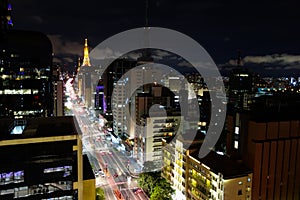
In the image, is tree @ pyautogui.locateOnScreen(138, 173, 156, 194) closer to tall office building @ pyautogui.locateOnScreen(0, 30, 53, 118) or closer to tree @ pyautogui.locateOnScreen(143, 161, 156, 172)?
tree @ pyautogui.locateOnScreen(143, 161, 156, 172)

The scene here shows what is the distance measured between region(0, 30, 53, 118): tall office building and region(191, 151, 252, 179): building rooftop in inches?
471

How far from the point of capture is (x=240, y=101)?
34.4 meters

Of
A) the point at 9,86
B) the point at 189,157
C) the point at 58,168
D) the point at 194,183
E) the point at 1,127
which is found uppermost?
the point at 9,86

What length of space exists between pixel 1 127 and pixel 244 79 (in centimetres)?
4266

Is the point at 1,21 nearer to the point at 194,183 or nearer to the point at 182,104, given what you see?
the point at 194,183

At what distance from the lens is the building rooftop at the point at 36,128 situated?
7879mm

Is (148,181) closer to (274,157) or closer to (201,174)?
(201,174)

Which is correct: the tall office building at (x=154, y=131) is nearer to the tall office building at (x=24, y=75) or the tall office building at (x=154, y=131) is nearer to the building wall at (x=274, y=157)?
the tall office building at (x=24, y=75)

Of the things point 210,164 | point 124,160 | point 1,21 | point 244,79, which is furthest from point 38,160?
point 244,79

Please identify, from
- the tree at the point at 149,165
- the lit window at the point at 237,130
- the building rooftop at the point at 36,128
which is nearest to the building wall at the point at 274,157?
the lit window at the point at 237,130

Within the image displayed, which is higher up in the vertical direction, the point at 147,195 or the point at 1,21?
the point at 1,21

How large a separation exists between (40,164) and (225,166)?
7018 mm

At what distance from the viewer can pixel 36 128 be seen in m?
8.78

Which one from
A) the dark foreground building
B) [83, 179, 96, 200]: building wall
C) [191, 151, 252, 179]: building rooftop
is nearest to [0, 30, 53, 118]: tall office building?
the dark foreground building
